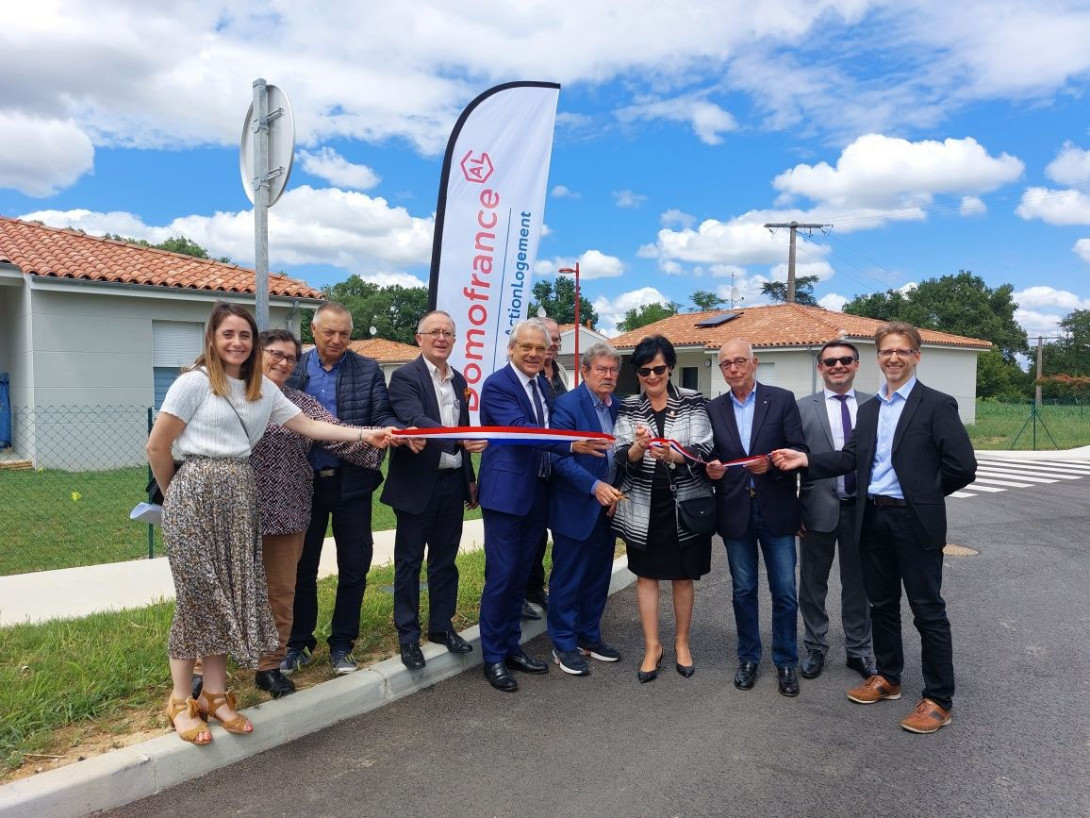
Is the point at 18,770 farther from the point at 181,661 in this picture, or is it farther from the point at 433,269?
the point at 433,269

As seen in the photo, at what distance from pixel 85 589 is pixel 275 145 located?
367 centimetres

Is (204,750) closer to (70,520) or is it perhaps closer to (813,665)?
(813,665)

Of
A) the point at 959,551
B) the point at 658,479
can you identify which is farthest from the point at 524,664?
the point at 959,551

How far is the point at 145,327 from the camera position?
51.5 ft

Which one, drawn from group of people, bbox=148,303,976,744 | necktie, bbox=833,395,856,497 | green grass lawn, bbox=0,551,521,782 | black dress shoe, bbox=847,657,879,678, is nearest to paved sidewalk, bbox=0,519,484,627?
green grass lawn, bbox=0,551,521,782

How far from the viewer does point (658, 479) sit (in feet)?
14.9

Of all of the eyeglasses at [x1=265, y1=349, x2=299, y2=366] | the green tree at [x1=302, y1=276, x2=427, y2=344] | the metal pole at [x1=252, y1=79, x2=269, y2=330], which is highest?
the green tree at [x1=302, y1=276, x2=427, y2=344]

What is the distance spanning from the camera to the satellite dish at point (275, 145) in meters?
5.02

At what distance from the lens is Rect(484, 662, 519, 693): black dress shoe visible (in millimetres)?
4449

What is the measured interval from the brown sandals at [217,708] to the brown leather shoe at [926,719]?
3205 mm

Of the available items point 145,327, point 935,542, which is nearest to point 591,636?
point 935,542

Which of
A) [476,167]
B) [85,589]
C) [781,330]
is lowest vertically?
[85,589]

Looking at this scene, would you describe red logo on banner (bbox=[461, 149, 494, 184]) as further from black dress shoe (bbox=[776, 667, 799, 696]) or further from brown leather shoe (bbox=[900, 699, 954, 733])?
brown leather shoe (bbox=[900, 699, 954, 733])

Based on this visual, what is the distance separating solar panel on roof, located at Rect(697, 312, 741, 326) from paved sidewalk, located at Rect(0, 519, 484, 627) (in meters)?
30.0
